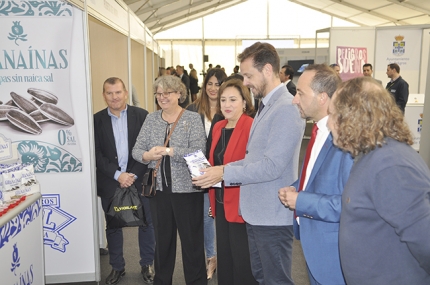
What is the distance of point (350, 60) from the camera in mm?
7480

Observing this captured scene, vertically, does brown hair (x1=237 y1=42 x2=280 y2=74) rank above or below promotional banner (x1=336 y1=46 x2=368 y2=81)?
below

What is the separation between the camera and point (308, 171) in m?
1.56

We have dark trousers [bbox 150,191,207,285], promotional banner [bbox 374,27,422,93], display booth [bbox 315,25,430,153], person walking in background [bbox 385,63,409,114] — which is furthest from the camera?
promotional banner [bbox 374,27,422,93]

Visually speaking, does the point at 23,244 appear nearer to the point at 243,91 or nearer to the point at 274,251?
the point at 274,251

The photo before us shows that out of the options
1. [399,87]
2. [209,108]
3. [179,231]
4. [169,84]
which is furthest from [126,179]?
[399,87]

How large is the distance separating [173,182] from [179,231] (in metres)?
0.35

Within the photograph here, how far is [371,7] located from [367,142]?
1675 centimetres

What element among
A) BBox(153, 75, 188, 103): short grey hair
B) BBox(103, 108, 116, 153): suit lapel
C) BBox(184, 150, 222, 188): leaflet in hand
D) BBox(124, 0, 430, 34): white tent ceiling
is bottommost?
BBox(184, 150, 222, 188): leaflet in hand

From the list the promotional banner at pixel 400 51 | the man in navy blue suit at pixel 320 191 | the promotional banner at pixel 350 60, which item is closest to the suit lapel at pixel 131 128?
the man in navy blue suit at pixel 320 191

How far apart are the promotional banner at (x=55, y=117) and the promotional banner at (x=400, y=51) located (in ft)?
21.5

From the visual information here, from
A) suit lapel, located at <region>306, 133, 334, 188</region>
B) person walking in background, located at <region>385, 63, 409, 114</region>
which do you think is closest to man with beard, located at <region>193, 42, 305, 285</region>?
suit lapel, located at <region>306, 133, 334, 188</region>

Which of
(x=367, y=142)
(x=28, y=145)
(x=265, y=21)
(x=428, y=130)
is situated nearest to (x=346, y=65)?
(x=428, y=130)

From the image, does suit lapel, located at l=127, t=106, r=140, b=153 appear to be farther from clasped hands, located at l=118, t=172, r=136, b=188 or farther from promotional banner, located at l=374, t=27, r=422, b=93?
promotional banner, located at l=374, t=27, r=422, b=93

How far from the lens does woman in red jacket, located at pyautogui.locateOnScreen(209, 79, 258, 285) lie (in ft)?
6.96
